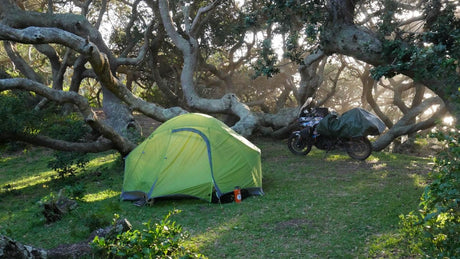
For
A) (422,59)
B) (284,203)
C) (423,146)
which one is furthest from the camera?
(423,146)

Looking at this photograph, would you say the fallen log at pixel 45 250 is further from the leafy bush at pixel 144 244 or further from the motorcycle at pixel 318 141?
the motorcycle at pixel 318 141

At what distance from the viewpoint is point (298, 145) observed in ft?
39.8

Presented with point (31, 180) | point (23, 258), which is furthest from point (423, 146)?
point (23, 258)

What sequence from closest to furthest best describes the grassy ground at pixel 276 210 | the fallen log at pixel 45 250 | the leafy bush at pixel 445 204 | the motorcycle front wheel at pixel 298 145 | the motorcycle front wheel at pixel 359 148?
the leafy bush at pixel 445 204, the fallen log at pixel 45 250, the grassy ground at pixel 276 210, the motorcycle front wheel at pixel 359 148, the motorcycle front wheel at pixel 298 145

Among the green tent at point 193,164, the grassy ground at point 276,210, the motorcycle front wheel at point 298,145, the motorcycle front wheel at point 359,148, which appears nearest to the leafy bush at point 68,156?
the grassy ground at point 276,210

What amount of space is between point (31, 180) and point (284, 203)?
6.77 m

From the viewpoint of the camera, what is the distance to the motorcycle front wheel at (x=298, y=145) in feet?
39.3

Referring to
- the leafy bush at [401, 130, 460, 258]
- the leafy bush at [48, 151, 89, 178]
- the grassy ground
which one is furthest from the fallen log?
the leafy bush at [48, 151, 89, 178]

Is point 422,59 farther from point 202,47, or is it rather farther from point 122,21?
Answer: point 122,21

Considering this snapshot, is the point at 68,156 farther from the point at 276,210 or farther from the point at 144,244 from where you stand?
the point at 144,244

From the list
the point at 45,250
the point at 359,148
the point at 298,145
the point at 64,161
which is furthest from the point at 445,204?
the point at 64,161

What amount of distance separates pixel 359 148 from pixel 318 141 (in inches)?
42.8

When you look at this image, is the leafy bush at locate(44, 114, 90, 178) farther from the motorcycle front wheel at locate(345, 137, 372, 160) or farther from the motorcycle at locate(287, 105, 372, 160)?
the motorcycle front wheel at locate(345, 137, 372, 160)

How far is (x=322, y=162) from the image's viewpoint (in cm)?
1111
